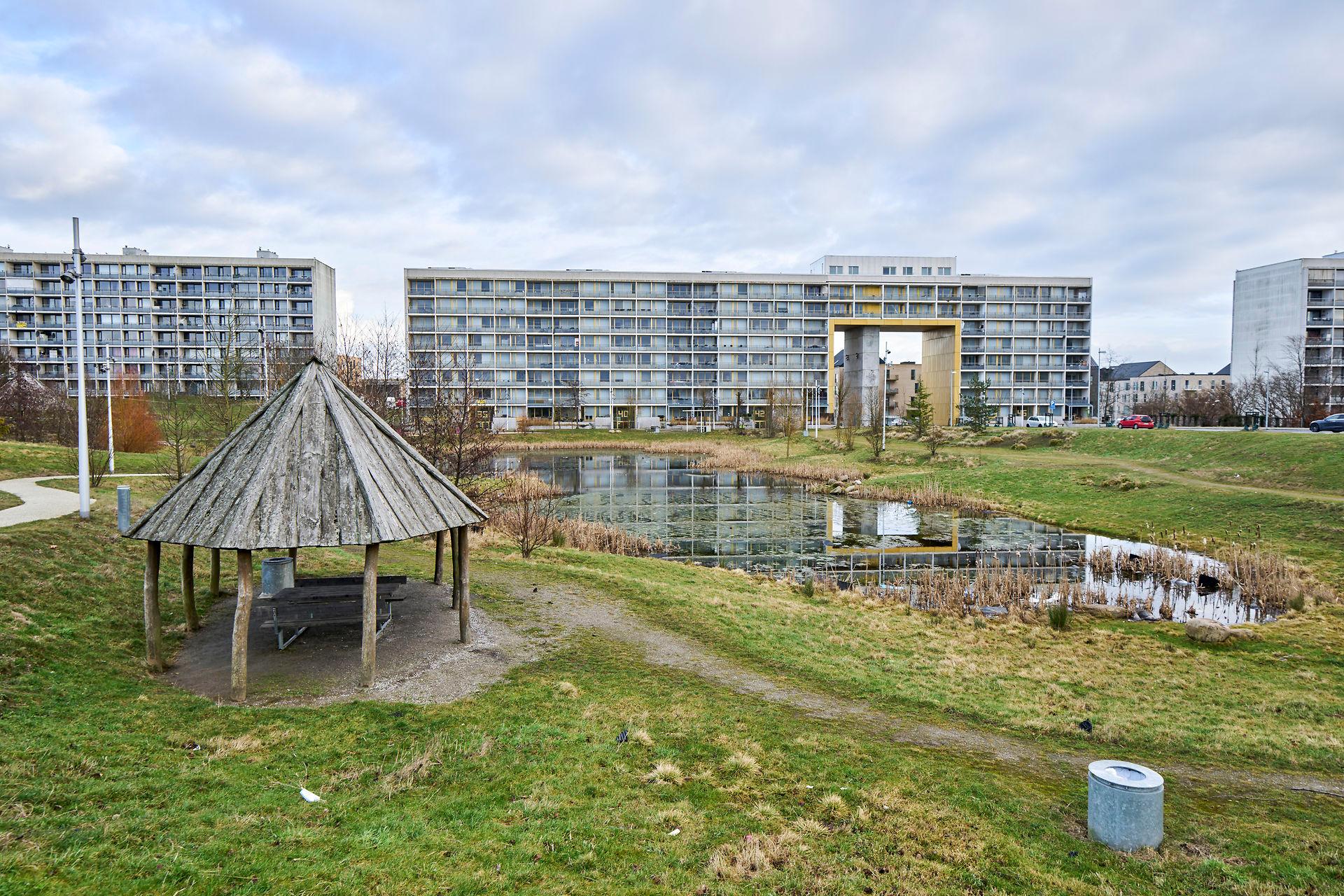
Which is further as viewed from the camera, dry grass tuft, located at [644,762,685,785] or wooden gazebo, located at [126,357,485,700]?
wooden gazebo, located at [126,357,485,700]

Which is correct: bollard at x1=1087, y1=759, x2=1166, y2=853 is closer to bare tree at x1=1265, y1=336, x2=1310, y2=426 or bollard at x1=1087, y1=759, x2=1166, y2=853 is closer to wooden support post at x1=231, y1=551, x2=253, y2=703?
wooden support post at x1=231, y1=551, x2=253, y2=703

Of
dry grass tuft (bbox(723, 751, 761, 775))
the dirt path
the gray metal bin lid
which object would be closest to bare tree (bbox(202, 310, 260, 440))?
the dirt path

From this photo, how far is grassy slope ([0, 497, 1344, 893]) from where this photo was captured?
18.1ft

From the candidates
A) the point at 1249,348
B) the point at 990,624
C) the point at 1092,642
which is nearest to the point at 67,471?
the point at 990,624

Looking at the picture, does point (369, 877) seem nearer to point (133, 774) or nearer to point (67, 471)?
point (133, 774)

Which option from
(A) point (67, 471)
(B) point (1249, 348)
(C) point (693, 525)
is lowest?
(C) point (693, 525)

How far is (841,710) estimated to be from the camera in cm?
981

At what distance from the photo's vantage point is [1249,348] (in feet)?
304

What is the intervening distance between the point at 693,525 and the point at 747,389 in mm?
69586

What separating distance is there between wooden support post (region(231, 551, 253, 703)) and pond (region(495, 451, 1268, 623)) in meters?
14.6

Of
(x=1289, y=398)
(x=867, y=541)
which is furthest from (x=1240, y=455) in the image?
(x=1289, y=398)

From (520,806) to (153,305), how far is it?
349ft

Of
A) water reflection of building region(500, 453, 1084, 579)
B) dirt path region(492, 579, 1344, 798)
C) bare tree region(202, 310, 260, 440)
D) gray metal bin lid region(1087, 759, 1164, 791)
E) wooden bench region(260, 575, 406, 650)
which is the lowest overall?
water reflection of building region(500, 453, 1084, 579)

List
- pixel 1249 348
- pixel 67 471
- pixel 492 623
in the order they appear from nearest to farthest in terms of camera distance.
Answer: pixel 492 623
pixel 67 471
pixel 1249 348
